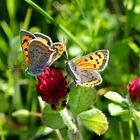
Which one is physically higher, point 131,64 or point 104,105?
point 131,64

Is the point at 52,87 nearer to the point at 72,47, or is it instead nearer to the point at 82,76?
the point at 82,76

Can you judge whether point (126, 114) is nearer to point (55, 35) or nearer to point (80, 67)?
point (80, 67)

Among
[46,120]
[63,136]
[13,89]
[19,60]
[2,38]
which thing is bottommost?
[63,136]

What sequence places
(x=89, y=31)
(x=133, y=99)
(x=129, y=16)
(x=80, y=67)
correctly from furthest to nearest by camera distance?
(x=89, y=31)
(x=129, y=16)
(x=133, y=99)
(x=80, y=67)

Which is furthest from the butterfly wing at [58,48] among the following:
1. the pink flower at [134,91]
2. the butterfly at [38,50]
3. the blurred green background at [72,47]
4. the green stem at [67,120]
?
the blurred green background at [72,47]

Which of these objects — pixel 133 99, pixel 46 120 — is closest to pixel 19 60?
pixel 46 120

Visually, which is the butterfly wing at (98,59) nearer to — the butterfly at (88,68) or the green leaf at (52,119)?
the butterfly at (88,68)

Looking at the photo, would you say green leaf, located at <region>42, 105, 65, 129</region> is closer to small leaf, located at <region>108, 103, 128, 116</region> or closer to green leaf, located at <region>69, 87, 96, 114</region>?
green leaf, located at <region>69, 87, 96, 114</region>
